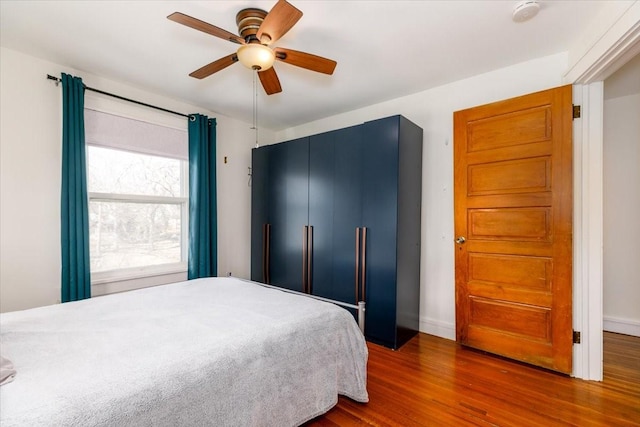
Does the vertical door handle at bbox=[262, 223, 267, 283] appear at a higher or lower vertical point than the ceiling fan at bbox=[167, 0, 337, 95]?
lower

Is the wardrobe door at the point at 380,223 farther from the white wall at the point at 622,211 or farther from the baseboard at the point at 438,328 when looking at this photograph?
the white wall at the point at 622,211

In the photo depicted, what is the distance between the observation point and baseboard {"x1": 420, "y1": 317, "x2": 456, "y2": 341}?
287cm

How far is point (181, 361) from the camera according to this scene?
119cm

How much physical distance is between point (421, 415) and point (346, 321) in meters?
0.70

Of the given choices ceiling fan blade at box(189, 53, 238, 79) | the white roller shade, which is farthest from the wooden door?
the white roller shade

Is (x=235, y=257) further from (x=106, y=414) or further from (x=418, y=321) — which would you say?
(x=106, y=414)

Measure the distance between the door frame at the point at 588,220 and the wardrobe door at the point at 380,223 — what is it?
4.29 ft

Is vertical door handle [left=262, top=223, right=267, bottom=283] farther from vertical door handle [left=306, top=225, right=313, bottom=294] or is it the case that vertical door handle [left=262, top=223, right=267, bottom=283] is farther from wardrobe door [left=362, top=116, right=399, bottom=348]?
wardrobe door [left=362, top=116, right=399, bottom=348]

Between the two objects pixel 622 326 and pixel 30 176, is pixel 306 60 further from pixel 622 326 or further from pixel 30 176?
pixel 622 326

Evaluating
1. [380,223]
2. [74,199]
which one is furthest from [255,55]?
[74,199]

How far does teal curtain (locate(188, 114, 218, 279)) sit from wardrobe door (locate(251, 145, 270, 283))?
57cm

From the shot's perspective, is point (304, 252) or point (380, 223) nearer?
point (380, 223)

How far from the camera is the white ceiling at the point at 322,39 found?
6.07 feet

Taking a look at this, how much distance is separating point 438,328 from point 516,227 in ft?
4.08
